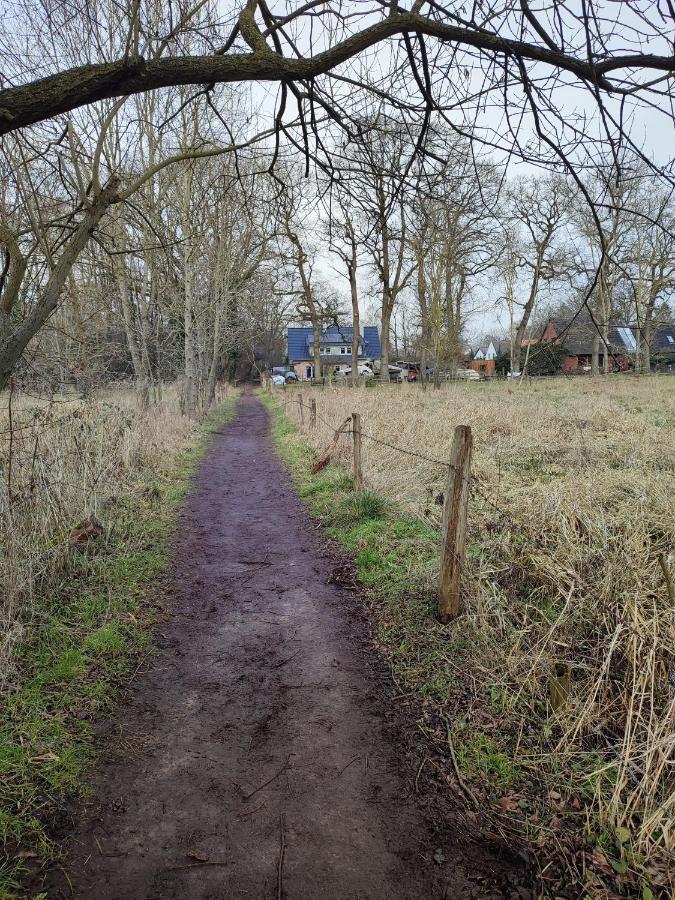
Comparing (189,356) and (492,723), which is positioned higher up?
(189,356)

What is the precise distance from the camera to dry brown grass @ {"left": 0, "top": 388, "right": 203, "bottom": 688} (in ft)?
13.3

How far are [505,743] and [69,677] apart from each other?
9.49 ft

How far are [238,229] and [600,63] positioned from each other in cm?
1883

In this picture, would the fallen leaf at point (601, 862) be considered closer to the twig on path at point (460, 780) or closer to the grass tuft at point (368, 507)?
the twig on path at point (460, 780)

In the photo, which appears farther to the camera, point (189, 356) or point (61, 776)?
point (189, 356)

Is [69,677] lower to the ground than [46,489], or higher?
lower

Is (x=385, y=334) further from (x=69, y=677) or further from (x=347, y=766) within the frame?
(x=347, y=766)

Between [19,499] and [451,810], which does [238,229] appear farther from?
[451,810]

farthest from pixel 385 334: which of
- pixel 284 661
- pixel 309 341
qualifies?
pixel 309 341

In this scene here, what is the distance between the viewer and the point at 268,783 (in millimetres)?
2781

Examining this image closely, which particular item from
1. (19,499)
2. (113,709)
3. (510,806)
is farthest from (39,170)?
(510,806)

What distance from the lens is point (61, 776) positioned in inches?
110

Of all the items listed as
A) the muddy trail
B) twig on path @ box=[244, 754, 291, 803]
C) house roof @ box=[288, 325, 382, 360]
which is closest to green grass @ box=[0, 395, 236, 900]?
the muddy trail

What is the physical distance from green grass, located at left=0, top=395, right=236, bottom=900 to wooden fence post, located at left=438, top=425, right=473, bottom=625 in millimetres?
2430
